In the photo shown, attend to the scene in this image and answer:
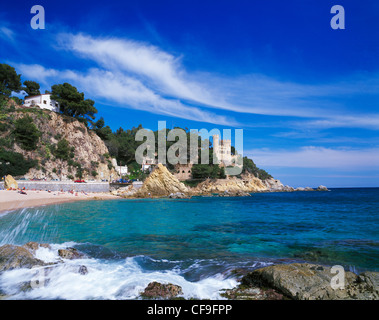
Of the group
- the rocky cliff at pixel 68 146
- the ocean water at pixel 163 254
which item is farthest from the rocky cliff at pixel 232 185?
the ocean water at pixel 163 254

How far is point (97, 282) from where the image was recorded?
5402mm

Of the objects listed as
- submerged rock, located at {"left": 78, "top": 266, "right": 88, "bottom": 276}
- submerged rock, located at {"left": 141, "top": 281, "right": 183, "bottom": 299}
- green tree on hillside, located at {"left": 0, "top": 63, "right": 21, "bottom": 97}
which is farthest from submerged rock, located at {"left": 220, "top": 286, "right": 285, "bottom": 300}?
green tree on hillside, located at {"left": 0, "top": 63, "right": 21, "bottom": 97}

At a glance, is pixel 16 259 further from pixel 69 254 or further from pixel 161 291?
pixel 161 291

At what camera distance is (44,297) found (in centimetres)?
461

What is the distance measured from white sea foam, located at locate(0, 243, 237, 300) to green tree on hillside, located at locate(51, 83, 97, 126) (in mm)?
50091

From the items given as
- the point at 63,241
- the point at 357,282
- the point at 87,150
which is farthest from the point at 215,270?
the point at 87,150

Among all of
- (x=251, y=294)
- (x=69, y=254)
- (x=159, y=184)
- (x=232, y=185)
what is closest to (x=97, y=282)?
(x=69, y=254)

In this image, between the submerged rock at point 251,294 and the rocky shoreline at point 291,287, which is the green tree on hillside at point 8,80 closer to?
the rocky shoreline at point 291,287

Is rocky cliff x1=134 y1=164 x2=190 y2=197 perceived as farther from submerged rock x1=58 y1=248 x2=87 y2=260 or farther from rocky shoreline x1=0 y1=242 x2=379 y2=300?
rocky shoreline x1=0 y1=242 x2=379 y2=300

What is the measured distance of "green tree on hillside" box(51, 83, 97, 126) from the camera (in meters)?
49.5

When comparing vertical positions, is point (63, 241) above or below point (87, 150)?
below

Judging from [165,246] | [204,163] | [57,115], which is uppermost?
[57,115]

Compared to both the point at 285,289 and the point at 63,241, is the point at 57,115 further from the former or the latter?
the point at 285,289
